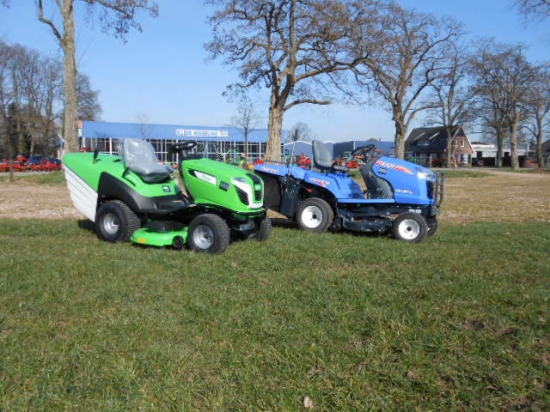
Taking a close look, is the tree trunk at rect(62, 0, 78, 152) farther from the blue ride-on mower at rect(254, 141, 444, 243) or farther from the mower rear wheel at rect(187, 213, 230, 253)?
the mower rear wheel at rect(187, 213, 230, 253)

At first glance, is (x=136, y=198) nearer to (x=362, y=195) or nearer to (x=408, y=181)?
(x=362, y=195)

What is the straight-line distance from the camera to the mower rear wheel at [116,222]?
674 cm

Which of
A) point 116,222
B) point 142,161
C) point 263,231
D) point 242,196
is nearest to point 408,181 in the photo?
point 263,231

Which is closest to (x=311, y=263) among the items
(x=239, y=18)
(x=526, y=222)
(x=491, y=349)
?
(x=491, y=349)

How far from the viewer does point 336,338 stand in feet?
11.5

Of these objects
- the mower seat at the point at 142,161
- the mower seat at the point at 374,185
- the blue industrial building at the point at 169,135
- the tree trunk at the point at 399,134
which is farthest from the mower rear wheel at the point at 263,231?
the blue industrial building at the point at 169,135

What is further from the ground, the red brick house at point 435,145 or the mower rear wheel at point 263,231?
the red brick house at point 435,145

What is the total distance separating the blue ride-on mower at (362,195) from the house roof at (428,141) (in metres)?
72.0

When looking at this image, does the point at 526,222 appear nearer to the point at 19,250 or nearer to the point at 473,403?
the point at 473,403

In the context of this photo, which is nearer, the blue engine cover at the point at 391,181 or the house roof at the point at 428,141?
the blue engine cover at the point at 391,181

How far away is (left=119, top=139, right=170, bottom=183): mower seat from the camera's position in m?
7.08

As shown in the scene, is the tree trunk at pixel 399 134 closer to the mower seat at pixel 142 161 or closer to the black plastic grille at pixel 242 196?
the mower seat at pixel 142 161

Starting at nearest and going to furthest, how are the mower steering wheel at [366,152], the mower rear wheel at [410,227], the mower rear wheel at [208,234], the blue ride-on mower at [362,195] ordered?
1. the mower rear wheel at [208,234]
2. the mower rear wheel at [410,227]
3. the blue ride-on mower at [362,195]
4. the mower steering wheel at [366,152]

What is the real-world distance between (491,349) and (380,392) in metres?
0.97
